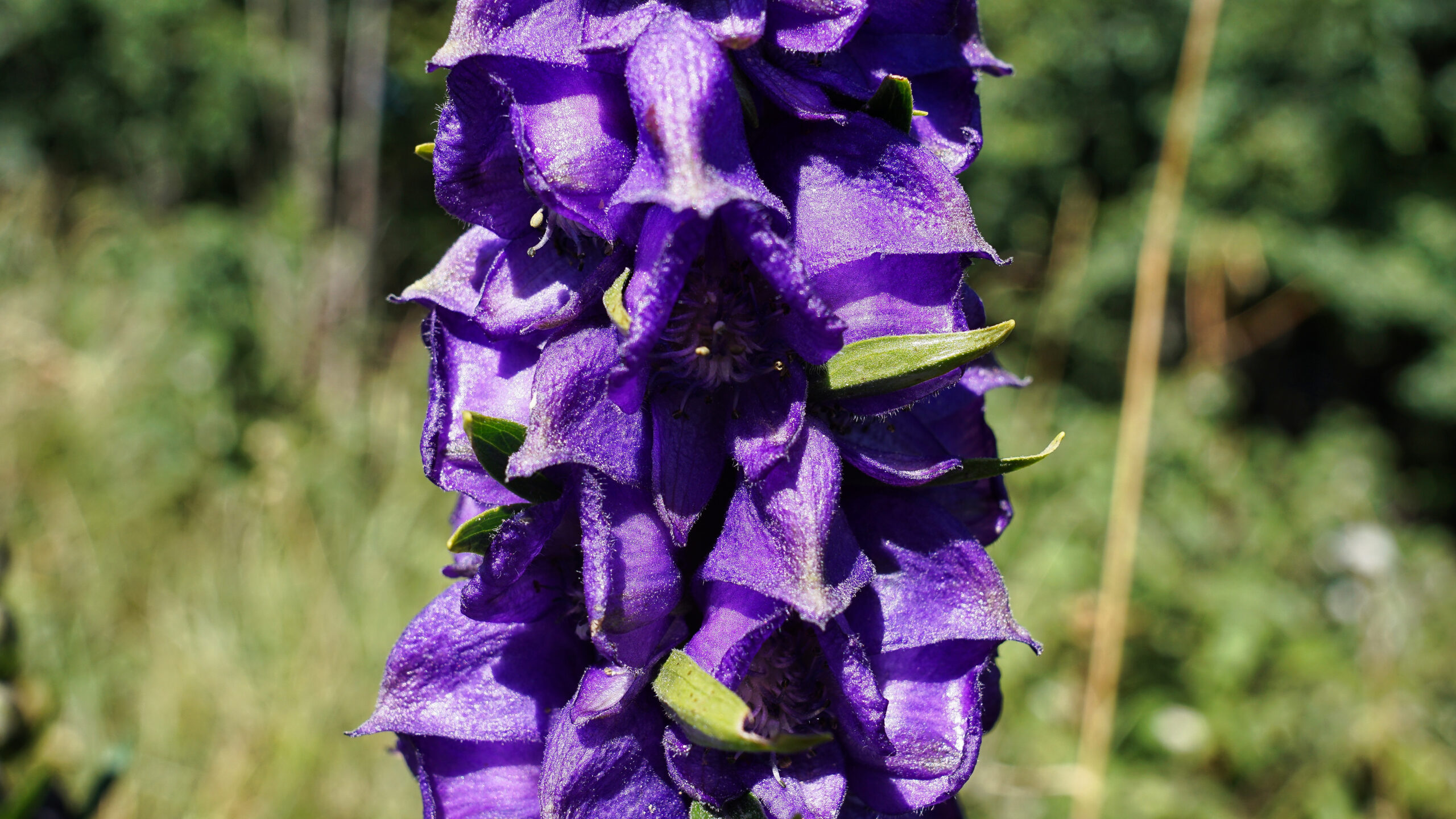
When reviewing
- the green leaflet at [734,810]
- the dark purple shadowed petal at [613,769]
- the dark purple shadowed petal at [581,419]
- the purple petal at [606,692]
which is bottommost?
the green leaflet at [734,810]

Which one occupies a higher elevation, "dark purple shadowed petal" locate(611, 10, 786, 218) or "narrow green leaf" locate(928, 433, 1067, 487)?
"dark purple shadowed petal" locate(611, 10, 786, 218)

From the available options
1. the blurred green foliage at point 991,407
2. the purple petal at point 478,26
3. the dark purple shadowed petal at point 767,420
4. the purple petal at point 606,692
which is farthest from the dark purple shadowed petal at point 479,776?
the blurred green foliage at point 991,407

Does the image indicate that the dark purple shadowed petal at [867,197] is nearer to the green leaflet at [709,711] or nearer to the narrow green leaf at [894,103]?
the narrow green leaf at [894,103]

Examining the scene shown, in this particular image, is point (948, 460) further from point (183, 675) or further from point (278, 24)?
point (278, 24)

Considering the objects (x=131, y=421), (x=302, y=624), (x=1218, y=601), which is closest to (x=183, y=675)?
(x=302, y=624)

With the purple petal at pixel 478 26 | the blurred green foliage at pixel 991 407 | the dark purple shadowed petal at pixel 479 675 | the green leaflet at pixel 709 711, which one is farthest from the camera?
the blurred green foliage at pixel 991 407

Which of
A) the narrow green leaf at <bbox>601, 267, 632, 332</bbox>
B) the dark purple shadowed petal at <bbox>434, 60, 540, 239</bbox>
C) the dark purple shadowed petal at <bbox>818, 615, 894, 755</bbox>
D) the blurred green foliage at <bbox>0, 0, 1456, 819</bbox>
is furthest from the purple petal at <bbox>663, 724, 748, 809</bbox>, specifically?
the blurred green foliage at <bbox>0, 0, 1456, 819</bbox>

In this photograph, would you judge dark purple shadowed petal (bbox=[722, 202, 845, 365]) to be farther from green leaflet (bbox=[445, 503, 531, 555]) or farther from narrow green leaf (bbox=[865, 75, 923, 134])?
Result: green leaflet (bbox=[445, 503, 531, 555])
